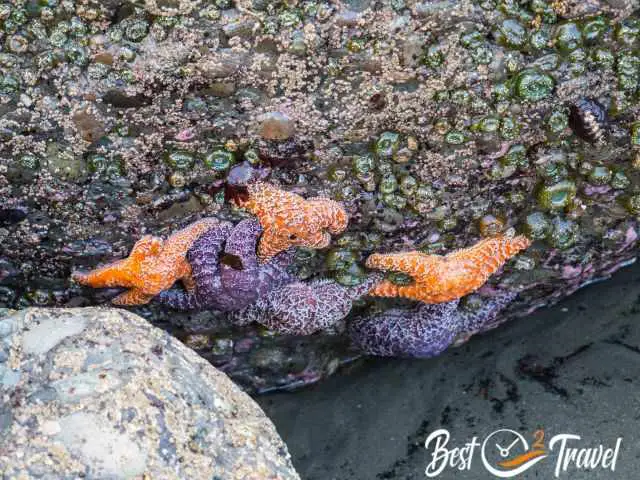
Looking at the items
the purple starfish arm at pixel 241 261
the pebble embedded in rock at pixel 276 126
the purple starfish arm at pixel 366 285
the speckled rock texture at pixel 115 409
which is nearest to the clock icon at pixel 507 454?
the purple starfish arm at pixel 366 285

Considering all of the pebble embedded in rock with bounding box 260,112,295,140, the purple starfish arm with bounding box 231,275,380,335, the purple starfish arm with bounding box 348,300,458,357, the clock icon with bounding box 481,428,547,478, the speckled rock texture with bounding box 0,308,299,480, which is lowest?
the clock icon with bounding box 481,428,547,478

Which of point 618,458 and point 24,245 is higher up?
point 24,245

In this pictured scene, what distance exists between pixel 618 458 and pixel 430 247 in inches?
68.1

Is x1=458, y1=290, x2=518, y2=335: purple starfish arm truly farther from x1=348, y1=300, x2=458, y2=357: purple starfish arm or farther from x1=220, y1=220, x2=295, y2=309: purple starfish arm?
x1=220, y1=220, x2=295, y2=309: purple starfish arm

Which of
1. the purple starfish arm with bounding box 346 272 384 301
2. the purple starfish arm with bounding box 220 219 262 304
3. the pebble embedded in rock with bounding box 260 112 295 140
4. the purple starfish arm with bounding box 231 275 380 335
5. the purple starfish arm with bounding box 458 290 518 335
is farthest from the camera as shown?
the purple starfish arm with bounding box 458 290 518 335

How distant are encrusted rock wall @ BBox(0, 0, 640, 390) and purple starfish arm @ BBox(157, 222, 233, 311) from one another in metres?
0.13

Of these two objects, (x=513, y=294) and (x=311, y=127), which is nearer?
(x=311, y=127)

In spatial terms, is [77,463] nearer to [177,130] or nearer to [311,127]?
[177,130]

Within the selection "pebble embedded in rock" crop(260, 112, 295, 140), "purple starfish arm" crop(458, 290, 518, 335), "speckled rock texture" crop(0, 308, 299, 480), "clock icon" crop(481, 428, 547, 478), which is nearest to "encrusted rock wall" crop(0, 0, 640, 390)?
"pebble embedded in rock" crop(260, 112, 295, 140)

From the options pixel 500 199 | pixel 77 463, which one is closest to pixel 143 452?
pixel 77 463

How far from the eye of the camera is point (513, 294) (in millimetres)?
5113

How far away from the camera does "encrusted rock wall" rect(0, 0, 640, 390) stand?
366 centimetres

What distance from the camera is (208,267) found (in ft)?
14.0

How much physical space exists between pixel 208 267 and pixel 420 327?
1445mm
